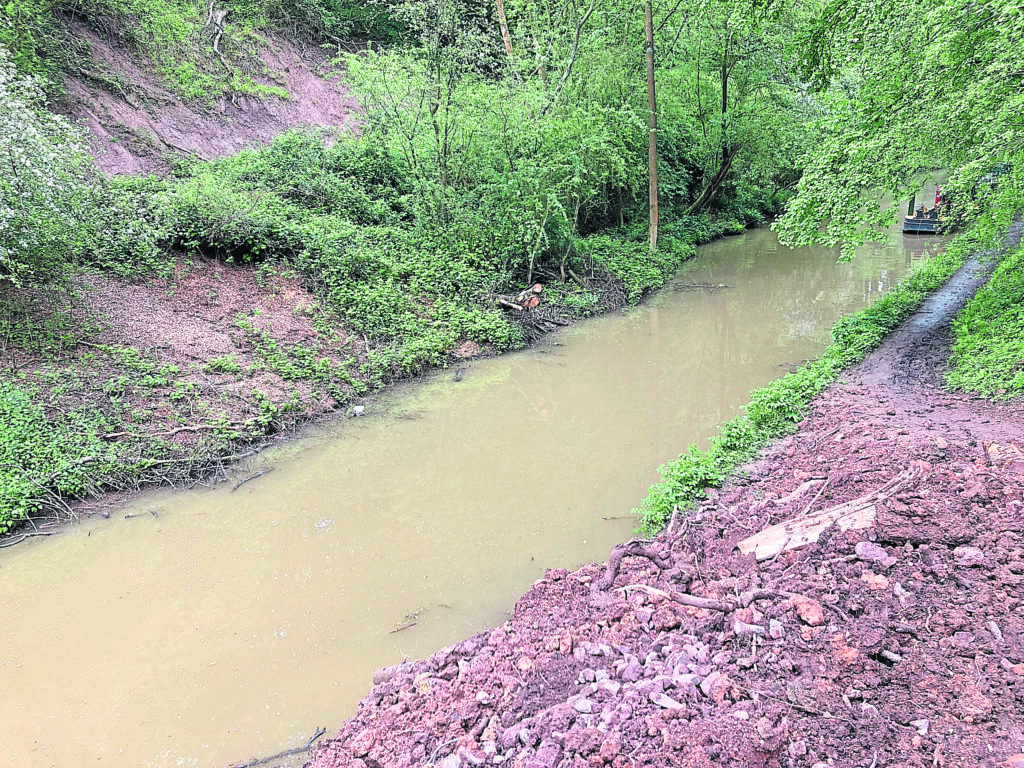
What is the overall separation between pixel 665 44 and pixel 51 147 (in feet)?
55.5

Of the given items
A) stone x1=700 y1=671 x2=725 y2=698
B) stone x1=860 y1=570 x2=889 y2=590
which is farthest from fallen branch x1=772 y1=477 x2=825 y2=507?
stone x1=700 y1=671 x2=725 y2=698

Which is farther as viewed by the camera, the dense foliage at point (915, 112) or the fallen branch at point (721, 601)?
the dense foliage at point (915, 112)

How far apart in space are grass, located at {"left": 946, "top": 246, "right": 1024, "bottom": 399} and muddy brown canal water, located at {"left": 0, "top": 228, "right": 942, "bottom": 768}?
271 centimetres

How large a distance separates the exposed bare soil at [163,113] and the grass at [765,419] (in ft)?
40.0

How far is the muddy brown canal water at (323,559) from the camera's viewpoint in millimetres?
4395

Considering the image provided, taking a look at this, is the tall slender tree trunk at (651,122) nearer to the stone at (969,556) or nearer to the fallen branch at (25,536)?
the stone at (969,556)

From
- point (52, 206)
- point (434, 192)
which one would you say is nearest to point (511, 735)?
point (52, 206)

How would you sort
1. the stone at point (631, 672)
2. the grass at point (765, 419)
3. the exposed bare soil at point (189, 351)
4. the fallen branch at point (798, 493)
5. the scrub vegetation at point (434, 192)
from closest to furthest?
1. the stone at point (631, 672)
2. the fallen branch at point (798, 493)
3. the grass at point (765, 419)
4. the scrub vegetation at point (434, 192)
5. the exposed bare soil at point (189, 351)

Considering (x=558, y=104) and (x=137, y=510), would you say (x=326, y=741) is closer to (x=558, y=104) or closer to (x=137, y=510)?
(x=137, y=510)

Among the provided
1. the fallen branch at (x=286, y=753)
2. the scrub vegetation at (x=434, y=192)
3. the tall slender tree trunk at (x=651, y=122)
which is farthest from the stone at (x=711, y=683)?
the tall slender tree trunk at (x=651, y=122)

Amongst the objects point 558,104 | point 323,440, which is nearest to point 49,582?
point 323,440

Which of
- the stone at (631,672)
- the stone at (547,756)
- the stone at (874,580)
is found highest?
the stone at (874,580)

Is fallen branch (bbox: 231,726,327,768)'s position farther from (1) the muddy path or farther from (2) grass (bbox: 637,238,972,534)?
(2) grass (bbox: 637,238,972,534)

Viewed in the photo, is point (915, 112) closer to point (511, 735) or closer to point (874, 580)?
point (874, 580)
